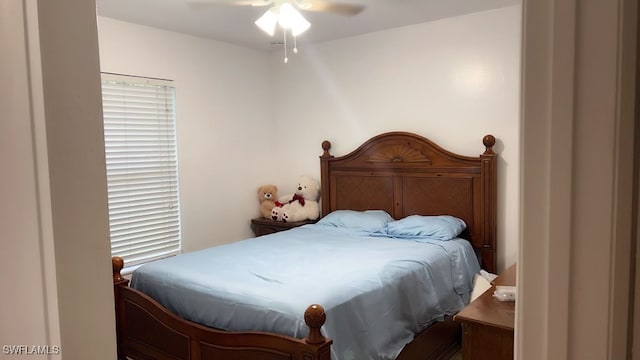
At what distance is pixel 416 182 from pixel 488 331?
214 cm

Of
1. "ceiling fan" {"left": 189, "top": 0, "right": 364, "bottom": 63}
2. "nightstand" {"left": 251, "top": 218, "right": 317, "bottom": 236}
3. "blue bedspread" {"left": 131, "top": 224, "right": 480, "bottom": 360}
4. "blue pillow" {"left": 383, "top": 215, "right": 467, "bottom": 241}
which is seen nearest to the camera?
"blue bedspread" {"left": 131, "top": 224, "right": 480, "bottom": 360}

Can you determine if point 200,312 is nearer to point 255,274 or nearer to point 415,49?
point 255,274

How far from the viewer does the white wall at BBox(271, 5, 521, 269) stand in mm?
3490

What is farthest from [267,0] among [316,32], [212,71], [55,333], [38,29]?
[55,333]

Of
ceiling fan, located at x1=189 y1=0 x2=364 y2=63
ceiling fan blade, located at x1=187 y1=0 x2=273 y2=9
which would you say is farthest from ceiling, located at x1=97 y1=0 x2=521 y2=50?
ceiling fan, located at x1=189 y1=0 x2=364 y2=63

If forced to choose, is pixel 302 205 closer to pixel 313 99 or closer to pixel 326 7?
pixel 313 99

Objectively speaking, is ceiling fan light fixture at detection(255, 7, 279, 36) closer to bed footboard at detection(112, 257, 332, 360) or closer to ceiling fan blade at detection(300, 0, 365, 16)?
ceiling fan blade at detection(300, 0, 365, 16)

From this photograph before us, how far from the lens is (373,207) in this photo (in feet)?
13.6

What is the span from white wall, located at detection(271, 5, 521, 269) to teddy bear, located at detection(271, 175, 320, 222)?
19cm

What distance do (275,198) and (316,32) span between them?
1.63m

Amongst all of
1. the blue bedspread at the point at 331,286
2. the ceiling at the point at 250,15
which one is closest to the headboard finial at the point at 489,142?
the blue bedspread at the point at 331,286

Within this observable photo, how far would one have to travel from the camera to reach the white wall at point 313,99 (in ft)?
11.5

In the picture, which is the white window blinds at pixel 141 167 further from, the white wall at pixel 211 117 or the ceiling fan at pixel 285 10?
the ceiling fan at pixel 285 10

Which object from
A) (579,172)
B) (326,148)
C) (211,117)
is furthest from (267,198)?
(579,172)
